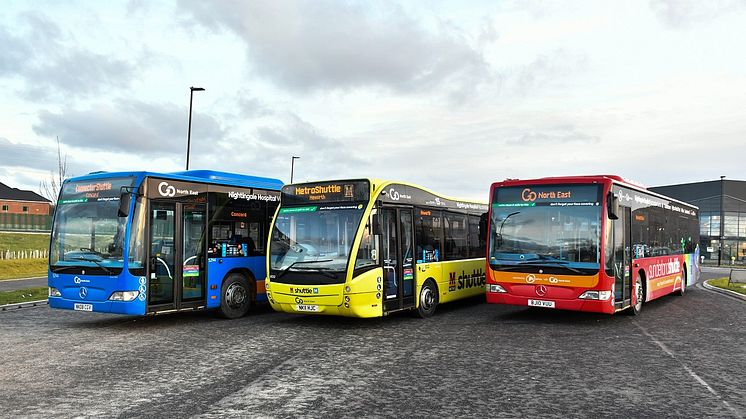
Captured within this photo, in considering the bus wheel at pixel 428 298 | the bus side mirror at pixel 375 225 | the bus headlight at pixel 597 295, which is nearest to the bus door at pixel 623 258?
the bus headlight at pixel 597 295

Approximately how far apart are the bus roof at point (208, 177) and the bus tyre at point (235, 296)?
6.75 feet

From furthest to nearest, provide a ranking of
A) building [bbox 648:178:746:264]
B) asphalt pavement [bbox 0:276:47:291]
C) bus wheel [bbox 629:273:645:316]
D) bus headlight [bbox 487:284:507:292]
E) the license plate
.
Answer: building [bbox 648:178:746:264]
asphalt pavement [bbox 0:276:47:291]
bus wheel [bbox 629:273:645:316]
bus headlight [bbox 487:284:507:292]
the license plate

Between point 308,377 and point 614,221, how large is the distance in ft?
24.5

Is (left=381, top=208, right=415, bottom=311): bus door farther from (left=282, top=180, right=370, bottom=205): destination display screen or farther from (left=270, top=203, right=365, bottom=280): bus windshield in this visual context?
(left=270, top=203, right=365, bottom=280): bus windshield

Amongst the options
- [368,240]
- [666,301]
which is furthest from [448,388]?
[666,301]

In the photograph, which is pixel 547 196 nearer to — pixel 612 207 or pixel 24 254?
pixel 612 207

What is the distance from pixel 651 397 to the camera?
6789mm

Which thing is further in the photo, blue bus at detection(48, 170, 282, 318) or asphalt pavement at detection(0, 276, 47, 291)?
asphalt pavement at detection(0, 276, 47, 291)

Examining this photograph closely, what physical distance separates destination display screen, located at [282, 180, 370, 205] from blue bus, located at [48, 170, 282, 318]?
1.58 metres

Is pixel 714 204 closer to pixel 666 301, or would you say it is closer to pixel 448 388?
pixel 666 301

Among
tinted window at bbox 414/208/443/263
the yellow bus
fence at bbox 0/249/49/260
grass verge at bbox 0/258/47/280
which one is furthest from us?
fence at bbox 0/249/49/260

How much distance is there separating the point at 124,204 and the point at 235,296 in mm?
3372

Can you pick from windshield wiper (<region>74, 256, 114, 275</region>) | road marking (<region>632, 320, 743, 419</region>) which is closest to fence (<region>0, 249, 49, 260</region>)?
windshield wiper (<region>74, 256, 114, 275</region>)

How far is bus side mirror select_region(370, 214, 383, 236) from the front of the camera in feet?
38.3
